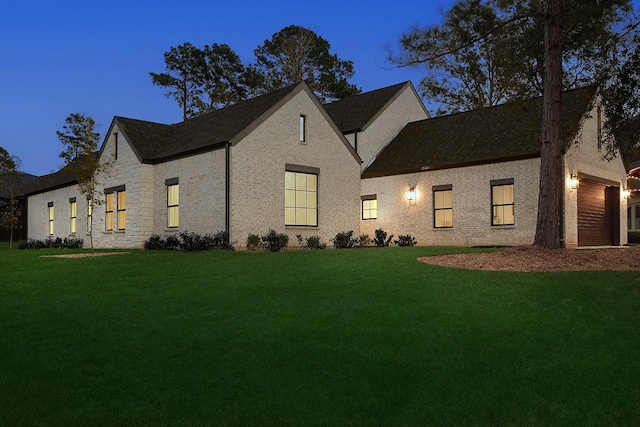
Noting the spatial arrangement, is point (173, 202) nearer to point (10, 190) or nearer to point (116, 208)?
point (116, 208)

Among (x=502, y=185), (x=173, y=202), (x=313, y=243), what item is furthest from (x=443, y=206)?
(x=173, y=202)

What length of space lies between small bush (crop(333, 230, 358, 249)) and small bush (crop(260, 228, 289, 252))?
2932 millimetres

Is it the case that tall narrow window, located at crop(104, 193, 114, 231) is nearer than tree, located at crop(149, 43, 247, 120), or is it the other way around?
tall narrow window, located at crop(104, 193, 114, 231)

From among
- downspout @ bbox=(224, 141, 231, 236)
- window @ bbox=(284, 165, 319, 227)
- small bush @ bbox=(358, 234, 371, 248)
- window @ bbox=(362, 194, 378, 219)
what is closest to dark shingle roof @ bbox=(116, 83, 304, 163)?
downspout @ bbox=(224, 141, 231, 236)

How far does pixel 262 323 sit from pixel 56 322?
10.3ft

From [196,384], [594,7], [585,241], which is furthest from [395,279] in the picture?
[585,241]

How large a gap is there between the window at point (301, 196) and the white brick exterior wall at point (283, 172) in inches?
9.7

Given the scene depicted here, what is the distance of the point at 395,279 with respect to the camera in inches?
423

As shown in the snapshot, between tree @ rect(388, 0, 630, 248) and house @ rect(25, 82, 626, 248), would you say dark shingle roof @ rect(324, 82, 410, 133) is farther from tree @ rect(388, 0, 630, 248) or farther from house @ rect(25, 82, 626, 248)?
tree @ rect(388, 0, 630, 248)

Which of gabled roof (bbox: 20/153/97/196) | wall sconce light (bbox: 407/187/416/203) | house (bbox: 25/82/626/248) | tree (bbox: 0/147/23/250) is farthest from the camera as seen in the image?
gabled roof (bbox: 20/153/97/196)

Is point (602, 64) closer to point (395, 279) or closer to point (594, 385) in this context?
point (395, 279)

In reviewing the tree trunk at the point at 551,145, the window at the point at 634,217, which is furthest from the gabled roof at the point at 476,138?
the window at the point at 634,217

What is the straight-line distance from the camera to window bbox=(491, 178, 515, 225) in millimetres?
21562

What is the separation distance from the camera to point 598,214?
24.0 meters
